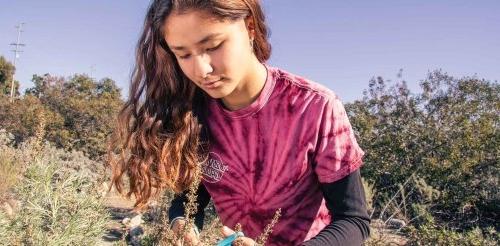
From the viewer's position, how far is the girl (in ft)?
5.31

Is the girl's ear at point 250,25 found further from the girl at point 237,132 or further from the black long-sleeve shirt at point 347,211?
the black long-sleeve shirt at point 347,211

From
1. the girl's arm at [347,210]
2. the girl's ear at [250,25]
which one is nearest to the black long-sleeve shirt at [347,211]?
the girl's arm at [347,210]

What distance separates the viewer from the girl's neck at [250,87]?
1.82 metres

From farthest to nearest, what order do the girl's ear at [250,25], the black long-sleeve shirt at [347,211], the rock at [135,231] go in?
the rock at [135,231]
the girl's ear at [250,25]
the black long-sleeve shirt at [347,211]

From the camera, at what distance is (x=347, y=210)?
5.28ft

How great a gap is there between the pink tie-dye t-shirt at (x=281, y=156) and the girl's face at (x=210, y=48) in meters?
0.18

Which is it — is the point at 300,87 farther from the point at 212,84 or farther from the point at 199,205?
the point at 199,205

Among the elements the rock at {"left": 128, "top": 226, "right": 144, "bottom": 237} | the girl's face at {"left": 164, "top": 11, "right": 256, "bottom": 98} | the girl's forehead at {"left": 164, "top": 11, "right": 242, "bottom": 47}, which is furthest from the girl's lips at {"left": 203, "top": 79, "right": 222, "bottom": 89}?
the rock at {"left": 128, "top": 226, "right": 144, "bottom": 237}

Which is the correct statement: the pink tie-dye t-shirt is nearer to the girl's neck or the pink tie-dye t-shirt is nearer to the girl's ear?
the girl's neck

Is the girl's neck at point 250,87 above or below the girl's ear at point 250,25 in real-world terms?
below

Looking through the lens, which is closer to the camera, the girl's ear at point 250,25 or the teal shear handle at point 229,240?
the teal shear handle at point 229,240

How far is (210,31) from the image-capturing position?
159cm

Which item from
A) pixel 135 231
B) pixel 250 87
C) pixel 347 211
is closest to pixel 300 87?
pixel 250 87

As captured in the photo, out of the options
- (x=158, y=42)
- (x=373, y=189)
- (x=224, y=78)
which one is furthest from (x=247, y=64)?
(x=373, y=189)
